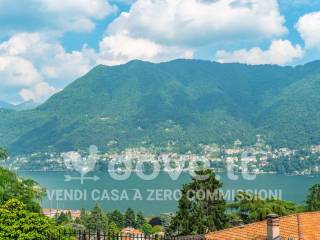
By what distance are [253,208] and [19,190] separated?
48.0 feet

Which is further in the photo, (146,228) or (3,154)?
(146,228)

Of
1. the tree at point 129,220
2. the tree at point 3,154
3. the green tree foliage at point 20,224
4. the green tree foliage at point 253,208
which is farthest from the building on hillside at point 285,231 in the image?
the tree at point 129,220

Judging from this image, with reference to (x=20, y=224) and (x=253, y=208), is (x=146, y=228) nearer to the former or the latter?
(x=253, y=208)

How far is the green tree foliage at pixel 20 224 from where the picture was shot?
848 centimetres

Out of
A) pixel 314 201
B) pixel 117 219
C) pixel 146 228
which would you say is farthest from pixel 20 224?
pixel 117 219

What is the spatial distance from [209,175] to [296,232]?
424 inches

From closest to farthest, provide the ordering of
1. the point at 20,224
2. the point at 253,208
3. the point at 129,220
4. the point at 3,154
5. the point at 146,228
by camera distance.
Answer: the point at 20,224 < the point at 3,154 < the point at 253,208 < the point at 146,228 < the point at 129,220

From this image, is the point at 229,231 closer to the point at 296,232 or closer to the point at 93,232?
the point at 296,232

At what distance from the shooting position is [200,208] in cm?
2250

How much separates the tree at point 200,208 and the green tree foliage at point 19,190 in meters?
12.4

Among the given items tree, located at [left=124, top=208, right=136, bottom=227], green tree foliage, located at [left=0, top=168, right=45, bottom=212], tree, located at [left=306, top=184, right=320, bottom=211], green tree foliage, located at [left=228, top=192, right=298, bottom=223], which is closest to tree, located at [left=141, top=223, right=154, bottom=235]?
tree, located at [left=124, top=208, right=136, bottom=227]

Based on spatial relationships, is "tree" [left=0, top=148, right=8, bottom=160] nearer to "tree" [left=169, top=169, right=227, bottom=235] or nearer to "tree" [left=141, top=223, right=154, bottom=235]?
"tree" [left=169, top=169, right=227, bottom=235]

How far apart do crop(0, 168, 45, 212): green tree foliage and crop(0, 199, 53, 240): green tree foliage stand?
1065 millimetres

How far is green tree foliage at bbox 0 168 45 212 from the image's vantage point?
32.7 ft
